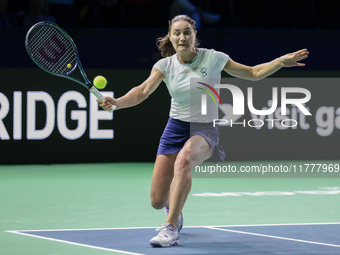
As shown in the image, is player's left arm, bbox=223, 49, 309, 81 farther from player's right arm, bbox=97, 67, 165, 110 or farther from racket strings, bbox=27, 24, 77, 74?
racket strings, bbox=27, 24, 77, 74

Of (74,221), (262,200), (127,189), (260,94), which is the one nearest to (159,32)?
(260,94)

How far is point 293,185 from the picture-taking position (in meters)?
8.69

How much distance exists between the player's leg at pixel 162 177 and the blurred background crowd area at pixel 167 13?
5905 millimetres

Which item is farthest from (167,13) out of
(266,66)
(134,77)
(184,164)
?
(184,164)

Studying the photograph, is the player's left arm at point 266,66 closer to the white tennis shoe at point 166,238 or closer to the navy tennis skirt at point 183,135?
the navy tennis skirt at point 183,135

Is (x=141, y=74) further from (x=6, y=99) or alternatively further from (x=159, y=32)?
(x=6, y=99)

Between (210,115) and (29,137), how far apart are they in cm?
559

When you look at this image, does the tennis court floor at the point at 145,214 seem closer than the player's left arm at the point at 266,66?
Yes

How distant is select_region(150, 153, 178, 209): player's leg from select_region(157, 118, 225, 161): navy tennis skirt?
0.06 meters

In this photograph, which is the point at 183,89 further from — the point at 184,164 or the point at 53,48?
the point at 53,48

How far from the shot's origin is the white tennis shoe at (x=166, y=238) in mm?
4891

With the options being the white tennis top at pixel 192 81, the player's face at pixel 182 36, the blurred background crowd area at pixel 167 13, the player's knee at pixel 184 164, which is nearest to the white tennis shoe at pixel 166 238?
the player's knee at pixel 184 164

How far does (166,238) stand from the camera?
490cm

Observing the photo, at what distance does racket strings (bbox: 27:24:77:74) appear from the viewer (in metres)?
5.75
